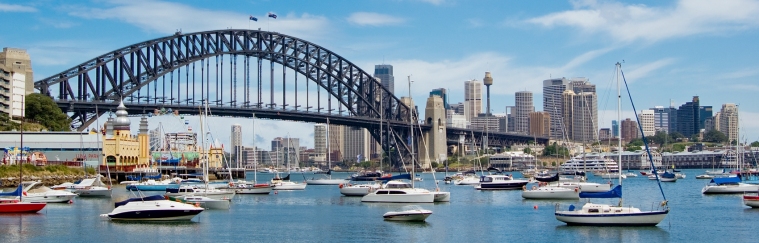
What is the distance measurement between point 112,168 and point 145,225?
7012 centimetres

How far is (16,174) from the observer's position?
318 feet

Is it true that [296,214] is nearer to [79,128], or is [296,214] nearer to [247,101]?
[79,128]

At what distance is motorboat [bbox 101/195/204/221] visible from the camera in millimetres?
54469

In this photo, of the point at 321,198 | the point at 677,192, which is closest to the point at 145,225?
the point at 321,198

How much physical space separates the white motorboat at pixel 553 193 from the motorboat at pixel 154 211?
107 ft

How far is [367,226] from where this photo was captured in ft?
180

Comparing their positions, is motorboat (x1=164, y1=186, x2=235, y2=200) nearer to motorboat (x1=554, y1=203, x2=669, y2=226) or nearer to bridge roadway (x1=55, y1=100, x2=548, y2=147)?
motorboat (x1=554, y1=203, x2=669, y2=226)

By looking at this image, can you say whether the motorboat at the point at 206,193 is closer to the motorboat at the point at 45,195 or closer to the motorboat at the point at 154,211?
the motorboat at the point at 45,195

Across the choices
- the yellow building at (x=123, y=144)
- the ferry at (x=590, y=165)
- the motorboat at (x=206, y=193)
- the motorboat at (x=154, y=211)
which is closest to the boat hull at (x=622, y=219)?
the motorboat at (x=154, y=211)

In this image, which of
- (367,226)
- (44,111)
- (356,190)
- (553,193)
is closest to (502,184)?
(356,190)

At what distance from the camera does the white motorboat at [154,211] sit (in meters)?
54.5

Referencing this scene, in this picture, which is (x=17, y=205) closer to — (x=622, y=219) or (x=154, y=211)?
(x=154, y=211)

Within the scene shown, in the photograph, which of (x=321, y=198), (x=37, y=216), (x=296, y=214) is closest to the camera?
(x=37, y=216)

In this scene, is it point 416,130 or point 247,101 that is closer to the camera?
point 247,101
